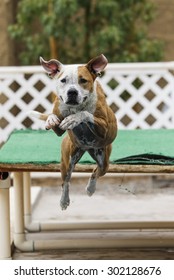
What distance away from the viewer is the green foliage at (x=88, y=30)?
6.61 metres

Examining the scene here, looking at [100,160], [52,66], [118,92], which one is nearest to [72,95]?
[52,66]

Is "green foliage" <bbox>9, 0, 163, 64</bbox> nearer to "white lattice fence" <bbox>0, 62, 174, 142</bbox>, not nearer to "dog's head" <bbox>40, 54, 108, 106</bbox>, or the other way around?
"white lattice fence" <bbox>0, 62, 174, 142</bbox>

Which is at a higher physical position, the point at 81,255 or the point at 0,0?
the point at 0,0

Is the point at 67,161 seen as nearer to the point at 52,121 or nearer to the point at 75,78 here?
the point at 52,121

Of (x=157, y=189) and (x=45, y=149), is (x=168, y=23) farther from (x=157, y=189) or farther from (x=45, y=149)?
(x=45, y=149)

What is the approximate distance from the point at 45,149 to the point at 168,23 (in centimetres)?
451

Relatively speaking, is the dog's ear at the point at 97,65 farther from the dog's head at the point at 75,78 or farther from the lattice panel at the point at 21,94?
the lattice panel at the point at 21,94

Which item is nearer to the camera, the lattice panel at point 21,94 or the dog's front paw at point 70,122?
the dog's front paw at point 70,122

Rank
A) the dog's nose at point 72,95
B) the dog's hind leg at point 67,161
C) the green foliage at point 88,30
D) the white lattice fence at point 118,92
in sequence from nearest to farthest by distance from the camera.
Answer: the dog's nose at point 72,95 → the dog's hind leg at point 67,161 → the white lattice fence at point 118,92 → the green foliage at point 88,30

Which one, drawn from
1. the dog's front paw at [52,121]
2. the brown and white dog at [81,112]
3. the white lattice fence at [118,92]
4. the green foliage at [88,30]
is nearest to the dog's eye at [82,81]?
the brown and white dog at [81,112]

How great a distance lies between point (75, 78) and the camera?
75.9 inches

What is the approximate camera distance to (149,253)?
4.00 meters

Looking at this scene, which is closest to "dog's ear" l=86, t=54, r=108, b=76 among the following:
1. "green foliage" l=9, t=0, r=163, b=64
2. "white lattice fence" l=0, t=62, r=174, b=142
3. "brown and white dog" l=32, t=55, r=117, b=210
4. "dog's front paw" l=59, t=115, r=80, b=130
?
"brown and white dog" l=32, t=55, r=117, b=210
